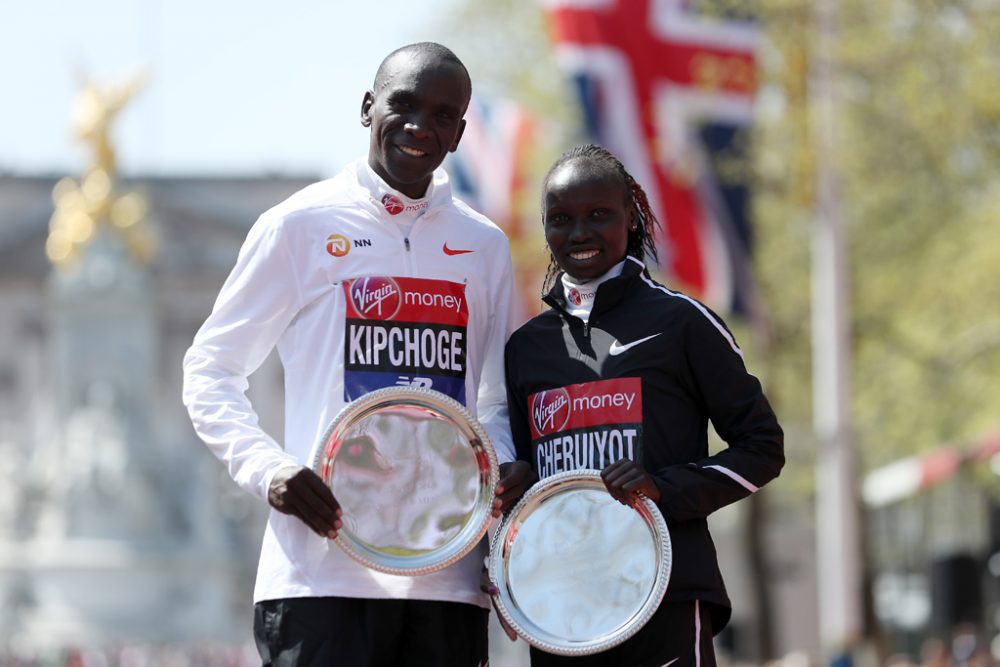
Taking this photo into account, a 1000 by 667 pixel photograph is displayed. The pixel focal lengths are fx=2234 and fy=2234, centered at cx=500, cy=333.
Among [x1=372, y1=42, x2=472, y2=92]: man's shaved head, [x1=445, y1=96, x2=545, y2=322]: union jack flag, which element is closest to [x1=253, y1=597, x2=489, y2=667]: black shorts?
[x1=372, y1=42, x2=472, y2=92]: man's shaved head

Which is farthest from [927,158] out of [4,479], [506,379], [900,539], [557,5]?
[4,479]

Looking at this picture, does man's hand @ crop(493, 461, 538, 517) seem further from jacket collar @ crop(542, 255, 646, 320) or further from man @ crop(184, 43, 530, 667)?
jacket collar @ crop(542, 255, 646, 320)

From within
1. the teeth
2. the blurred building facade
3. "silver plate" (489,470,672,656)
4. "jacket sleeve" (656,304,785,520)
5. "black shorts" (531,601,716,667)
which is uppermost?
the blurred building facade

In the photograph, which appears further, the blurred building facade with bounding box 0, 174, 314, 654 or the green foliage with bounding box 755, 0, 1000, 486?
the blurred building facade with bounding box 0, 174, 314, 654

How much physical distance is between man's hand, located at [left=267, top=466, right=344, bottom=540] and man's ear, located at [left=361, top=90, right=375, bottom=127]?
103 cm

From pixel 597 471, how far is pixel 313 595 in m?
0.77

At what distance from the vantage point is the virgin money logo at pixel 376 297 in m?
5.70

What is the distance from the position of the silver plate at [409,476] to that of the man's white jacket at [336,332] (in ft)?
0.30

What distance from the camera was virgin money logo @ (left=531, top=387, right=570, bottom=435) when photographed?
573 cm

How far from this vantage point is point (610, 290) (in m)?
5.78

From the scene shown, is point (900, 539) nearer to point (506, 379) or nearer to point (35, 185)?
point (506, 379)

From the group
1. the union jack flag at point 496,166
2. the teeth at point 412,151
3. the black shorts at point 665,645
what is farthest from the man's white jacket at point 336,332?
the union jack flag at point 496,166

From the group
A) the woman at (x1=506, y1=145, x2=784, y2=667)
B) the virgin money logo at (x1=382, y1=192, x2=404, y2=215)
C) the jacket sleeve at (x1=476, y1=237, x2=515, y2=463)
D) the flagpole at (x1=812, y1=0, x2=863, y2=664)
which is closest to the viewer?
the woman at (x1=506, y1=145, x2=784, y2=667)

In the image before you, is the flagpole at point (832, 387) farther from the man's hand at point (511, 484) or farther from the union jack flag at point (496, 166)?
the man's hand at point (511, 484)
